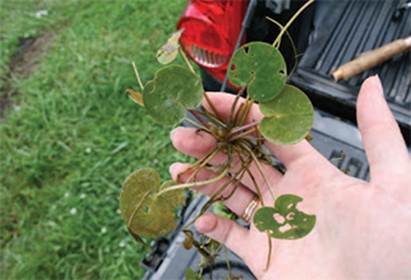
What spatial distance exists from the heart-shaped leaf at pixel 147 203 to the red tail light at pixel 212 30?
73 cm

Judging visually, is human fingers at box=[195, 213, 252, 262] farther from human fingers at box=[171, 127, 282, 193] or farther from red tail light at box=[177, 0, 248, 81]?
red tail light at box=[177, 0, 248, 81]

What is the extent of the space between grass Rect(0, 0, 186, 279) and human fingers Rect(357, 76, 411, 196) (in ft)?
4.13

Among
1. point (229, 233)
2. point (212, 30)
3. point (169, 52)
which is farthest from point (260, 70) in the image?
point (212, 30)

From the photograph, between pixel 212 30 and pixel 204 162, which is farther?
pixel 212 30

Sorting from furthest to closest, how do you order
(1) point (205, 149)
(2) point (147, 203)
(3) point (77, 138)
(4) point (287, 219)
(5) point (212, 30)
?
1. (3) point (77, 138)
2. (5) point (212, 30)
3. (1) point (205, 149)
4. (2) point (147, 203)
5. (4) point (287, 219)

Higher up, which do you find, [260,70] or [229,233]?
[260,70]

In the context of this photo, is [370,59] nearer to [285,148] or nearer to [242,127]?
[285,148]

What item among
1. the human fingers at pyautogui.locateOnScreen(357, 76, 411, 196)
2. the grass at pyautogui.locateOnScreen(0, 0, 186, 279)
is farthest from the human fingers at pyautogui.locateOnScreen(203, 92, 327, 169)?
the grass at pyautogui.locateOnScreen(0, 0, 186, 279)

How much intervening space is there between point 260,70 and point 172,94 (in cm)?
18

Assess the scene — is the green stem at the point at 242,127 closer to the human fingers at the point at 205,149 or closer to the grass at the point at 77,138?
the human fingers at the point at 205,149

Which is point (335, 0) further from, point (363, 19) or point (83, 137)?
point (83, 137)

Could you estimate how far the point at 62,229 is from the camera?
1.93 meters

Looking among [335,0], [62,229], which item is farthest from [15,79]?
[335,0]

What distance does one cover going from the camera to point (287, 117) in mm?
800
